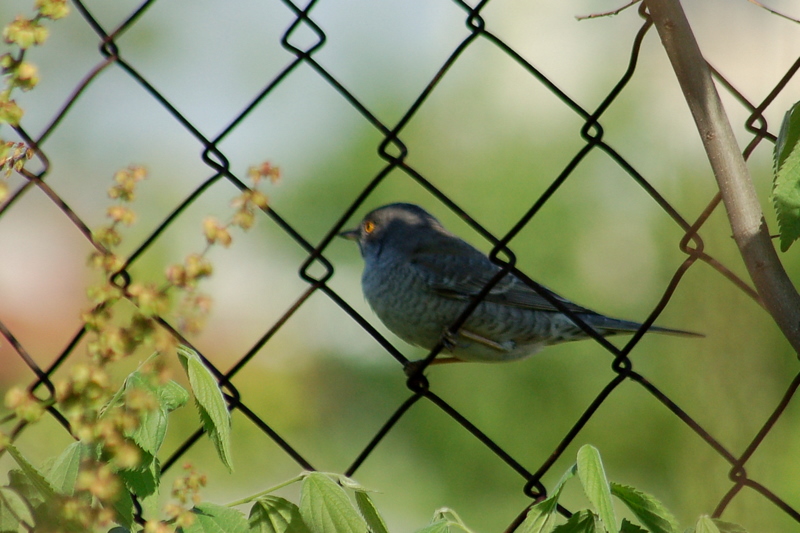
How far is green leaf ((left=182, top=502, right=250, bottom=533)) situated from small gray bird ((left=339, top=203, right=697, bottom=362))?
152cm

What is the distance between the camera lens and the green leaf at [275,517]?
3.79 ft

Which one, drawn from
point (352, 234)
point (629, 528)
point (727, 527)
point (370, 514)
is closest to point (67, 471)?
point (370, 514)

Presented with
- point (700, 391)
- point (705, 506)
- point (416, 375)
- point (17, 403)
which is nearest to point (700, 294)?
point (700, 391)

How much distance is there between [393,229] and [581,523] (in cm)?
240

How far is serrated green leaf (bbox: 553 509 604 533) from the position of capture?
1.10m

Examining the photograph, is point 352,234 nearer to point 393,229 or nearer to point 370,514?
point 393,229

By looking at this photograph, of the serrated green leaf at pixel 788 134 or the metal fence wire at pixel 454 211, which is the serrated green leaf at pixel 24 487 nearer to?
the metal fence wire at pixel 454 211

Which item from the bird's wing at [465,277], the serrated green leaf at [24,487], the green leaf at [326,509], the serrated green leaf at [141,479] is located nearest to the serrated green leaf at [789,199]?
the green leaf at [326,509]

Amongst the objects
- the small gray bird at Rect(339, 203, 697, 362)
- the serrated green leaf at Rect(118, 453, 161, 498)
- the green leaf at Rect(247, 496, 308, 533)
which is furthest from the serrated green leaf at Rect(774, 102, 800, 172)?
the small gray bird at Rect(339, 203, 697, 362)

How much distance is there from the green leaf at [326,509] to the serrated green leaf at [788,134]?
84cm

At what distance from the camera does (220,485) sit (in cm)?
761

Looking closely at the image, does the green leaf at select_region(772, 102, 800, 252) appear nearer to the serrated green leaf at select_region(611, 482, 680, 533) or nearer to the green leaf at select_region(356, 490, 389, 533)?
the serrated green leaf at select_region(611, 482, 680, 533)

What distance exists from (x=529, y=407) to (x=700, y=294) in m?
2.45

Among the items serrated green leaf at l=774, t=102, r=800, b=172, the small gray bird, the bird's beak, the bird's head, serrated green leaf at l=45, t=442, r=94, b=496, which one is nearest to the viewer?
serrated green leaf at l=45, t=442, r=94, b=496
